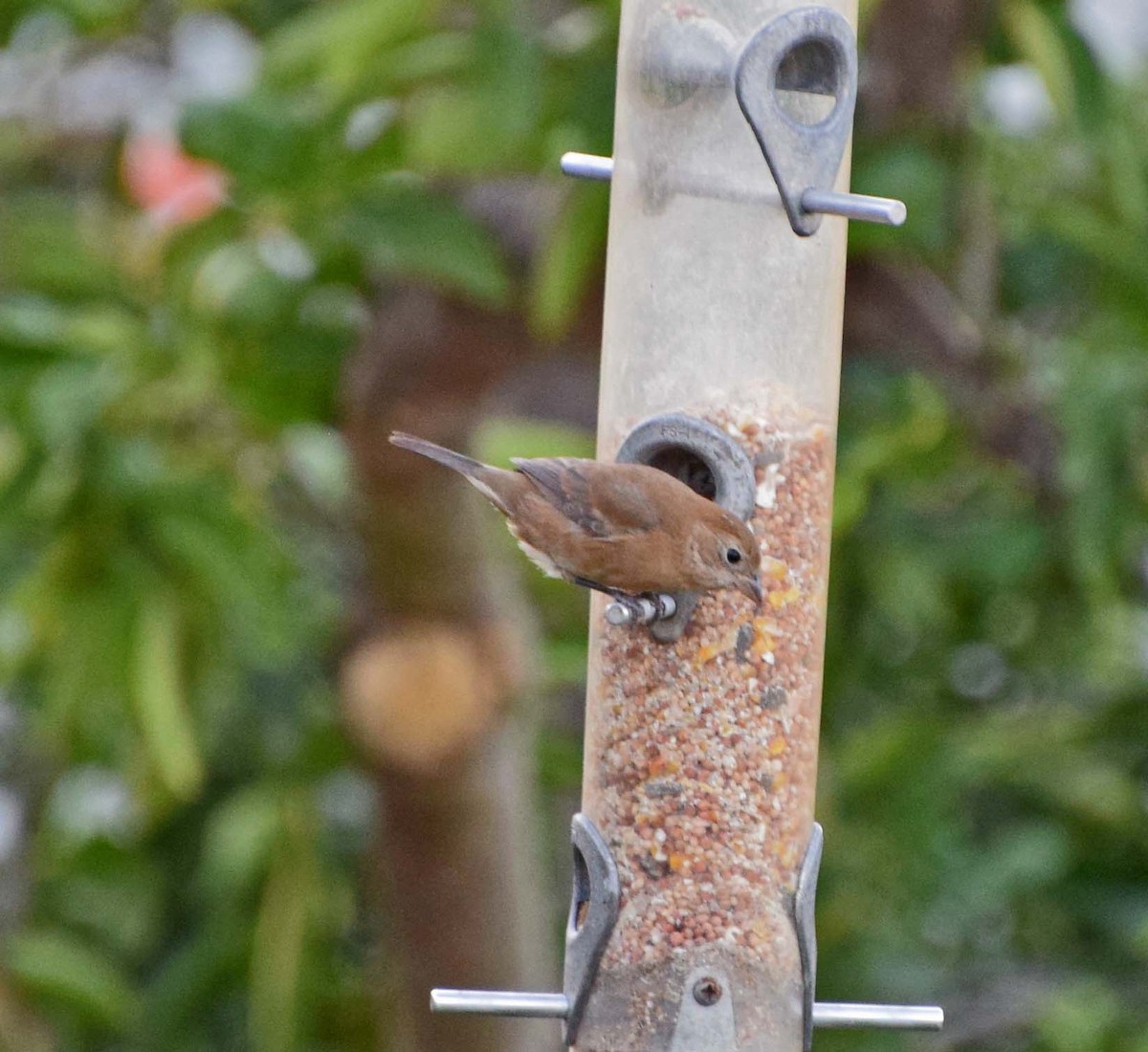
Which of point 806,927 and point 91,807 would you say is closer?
point 806,927

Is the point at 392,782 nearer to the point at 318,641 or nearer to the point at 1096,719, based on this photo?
the point at 318,641

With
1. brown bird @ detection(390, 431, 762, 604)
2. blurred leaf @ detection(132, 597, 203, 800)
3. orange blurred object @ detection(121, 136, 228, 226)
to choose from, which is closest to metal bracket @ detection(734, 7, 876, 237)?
brown bird @ detection(390, 431, 762, 604)

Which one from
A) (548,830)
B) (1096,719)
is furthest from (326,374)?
(1096,719)

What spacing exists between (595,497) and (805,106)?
2.11ft

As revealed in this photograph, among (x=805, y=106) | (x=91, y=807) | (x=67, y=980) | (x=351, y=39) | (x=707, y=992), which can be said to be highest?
(x=351, y=39)

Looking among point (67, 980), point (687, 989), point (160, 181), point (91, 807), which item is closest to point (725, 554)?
point (687, 989)

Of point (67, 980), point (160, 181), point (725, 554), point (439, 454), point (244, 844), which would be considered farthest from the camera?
point (160, 181)

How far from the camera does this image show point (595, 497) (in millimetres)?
2832

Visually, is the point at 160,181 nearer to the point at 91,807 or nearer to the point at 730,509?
the point at 91,807

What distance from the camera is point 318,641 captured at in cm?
492

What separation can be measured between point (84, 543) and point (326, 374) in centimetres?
63

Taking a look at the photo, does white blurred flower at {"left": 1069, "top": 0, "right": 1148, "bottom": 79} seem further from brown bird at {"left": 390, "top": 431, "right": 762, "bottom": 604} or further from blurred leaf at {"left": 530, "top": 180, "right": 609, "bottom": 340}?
brown bird at {"left": 390, "top": 431, "right": 762, "bottom": 604}

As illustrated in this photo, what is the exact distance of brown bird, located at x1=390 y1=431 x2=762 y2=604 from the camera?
9.05ft

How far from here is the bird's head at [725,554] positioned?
108 inches
